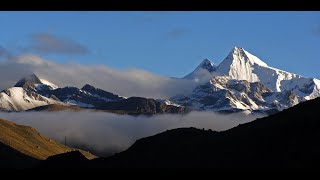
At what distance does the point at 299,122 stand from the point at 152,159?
39.9 metres

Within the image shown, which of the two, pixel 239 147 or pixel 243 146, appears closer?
pixel 239 147

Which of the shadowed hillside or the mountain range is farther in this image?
the shadowed hillside

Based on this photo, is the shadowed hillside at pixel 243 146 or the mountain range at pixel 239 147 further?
the shadowed hillside at pixel 243 146

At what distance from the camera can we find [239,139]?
171 m

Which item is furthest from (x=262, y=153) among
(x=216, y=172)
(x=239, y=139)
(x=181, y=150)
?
(x=216, y=172)

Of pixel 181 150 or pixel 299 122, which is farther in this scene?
pixel 181 150

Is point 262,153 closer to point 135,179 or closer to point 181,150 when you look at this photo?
point 181,150

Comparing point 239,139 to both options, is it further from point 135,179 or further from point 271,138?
point 135,179

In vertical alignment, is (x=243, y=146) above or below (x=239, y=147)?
above
